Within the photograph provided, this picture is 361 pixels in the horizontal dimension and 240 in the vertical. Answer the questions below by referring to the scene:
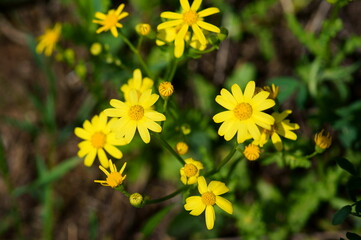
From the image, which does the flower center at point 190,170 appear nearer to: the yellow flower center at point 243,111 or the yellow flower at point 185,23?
the yellow flower center at point 243,111

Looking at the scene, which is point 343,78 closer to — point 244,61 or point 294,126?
point 244,61

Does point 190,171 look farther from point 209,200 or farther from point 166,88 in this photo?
point 166,88

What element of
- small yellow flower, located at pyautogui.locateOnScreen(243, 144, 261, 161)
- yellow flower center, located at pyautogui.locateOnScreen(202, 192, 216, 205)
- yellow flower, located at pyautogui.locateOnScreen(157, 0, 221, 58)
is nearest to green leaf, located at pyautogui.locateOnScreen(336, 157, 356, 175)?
small yellow flower, located at pyautogui.locateOnScreen(243, 144, 261, 161)

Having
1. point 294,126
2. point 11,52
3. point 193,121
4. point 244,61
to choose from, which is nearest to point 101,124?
point 193,121

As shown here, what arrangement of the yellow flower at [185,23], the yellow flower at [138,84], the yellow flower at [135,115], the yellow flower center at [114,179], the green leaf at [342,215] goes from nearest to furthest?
the green leaf at [342,215] < the yellow flower center at [114,179] < the yellow flower at [135,115] < the yellow flower at [185,23] < the yellow flower at [138,84]

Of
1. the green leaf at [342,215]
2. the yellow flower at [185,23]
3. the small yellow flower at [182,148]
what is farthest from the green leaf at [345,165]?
the yellow flower at [185,23]

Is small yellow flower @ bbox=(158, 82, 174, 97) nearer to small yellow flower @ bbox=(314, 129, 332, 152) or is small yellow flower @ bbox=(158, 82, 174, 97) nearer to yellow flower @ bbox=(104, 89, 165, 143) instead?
yellow flower @ bbox=(104, 89, 165, 143)
